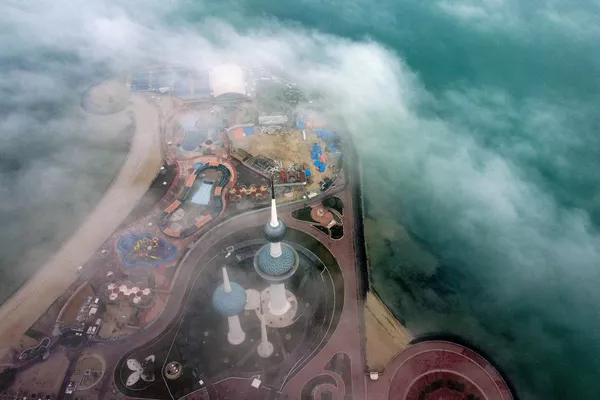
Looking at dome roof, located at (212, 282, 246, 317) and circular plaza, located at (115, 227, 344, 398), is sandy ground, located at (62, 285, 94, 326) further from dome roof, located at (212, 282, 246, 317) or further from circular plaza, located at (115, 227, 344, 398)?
dome roof, located at (212, 282, 246, 317)

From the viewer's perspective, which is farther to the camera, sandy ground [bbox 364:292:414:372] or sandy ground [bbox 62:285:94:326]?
sandy ground [bbox 62:285:94:326]

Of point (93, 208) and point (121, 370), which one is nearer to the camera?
point (121, 370)

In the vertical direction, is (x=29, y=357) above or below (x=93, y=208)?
below

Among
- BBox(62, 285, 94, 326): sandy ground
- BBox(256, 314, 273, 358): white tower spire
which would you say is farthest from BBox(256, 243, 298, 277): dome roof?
BBox(62, 285, 94, 326): sandy ground

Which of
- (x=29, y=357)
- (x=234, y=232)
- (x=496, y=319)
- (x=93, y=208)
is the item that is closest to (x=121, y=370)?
(x=29, y=357)

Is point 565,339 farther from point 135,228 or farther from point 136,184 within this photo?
point 136,184

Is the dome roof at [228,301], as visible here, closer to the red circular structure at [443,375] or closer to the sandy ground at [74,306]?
the red circular structure at [443,375]

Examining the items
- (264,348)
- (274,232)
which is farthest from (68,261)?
(274,232)

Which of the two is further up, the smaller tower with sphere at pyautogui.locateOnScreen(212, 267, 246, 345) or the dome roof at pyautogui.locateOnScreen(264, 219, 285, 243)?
the dome roof at pyautogui.locateOnScreen(264, 219, 285, 243)
